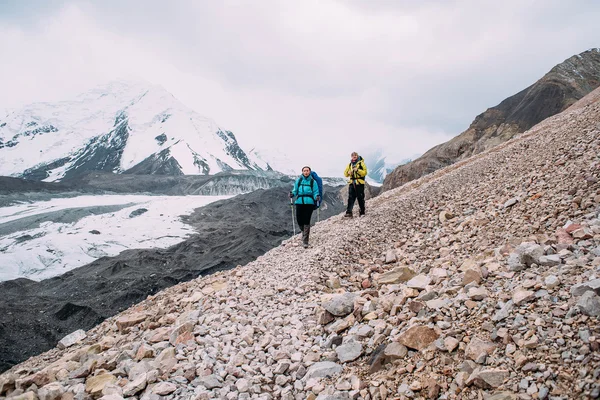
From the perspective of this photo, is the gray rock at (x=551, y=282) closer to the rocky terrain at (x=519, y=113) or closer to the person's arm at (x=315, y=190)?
the person's arm at (x=315, y=190)

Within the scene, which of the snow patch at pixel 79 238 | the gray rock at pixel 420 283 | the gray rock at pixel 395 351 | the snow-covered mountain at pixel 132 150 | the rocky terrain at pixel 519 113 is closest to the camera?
the gray rock at pixel 395 351

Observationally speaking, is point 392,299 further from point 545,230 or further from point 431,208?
point 431,208

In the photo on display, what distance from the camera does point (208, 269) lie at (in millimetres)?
29344

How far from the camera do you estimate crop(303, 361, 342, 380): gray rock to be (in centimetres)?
423

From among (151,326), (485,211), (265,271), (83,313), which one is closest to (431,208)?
(485,211)

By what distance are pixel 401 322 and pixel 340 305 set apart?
1.19m

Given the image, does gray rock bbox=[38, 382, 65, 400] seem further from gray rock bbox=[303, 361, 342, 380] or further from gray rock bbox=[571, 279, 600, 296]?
gray rock bbox=[571, 279, 600, 296]

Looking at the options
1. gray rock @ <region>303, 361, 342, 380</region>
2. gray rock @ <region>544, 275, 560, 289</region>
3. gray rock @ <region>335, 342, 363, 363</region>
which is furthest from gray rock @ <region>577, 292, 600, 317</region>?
gray rock @ <region>303, 361, 342, 380</region>

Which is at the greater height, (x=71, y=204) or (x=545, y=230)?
(x=71, y=204)

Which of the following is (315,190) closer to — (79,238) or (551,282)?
(551,282)

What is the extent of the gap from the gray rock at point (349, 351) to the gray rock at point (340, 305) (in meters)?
0.88

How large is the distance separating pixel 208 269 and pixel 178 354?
83.0 ft

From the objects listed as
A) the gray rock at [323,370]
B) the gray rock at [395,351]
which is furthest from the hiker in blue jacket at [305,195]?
the gray rock at [395,351]

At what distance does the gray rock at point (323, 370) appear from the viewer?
423 cm
